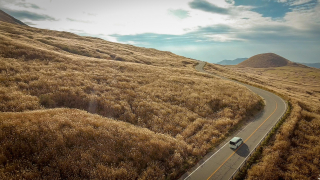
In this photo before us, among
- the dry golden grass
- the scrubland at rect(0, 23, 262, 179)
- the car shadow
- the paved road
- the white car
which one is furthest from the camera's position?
the white car

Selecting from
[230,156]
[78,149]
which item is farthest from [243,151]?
[78,149]

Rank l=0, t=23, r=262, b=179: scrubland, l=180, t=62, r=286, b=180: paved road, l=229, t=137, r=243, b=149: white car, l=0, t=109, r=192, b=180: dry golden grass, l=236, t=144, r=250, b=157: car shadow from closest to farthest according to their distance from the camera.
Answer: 1. l=0, t=109, r=192, b=180: dry golden grass
2. l=0, t=23, r=262, b=179: scrubland
3. l=180, t=62, r=286, b=180: paved road
4. l=236, t=144, r=250, b=157: car shadow
5. l=229, t=137, r=243, b=149: white car

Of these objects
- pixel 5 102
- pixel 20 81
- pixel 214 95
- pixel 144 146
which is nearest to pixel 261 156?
pixel 144 146

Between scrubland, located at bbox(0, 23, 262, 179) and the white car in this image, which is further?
the white car

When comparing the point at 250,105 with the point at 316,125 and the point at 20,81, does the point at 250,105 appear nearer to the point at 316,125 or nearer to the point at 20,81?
the point at 316,125

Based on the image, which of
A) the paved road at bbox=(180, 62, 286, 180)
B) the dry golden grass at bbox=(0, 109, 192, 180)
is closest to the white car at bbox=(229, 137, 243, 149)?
the paved road at bbox=(180, 62, 286, 180)

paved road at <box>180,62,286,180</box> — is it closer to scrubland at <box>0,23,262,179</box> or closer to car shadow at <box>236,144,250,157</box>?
car shadow at <box>236,144,250,157</box>

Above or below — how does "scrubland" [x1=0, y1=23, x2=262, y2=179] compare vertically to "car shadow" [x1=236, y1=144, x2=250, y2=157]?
above
